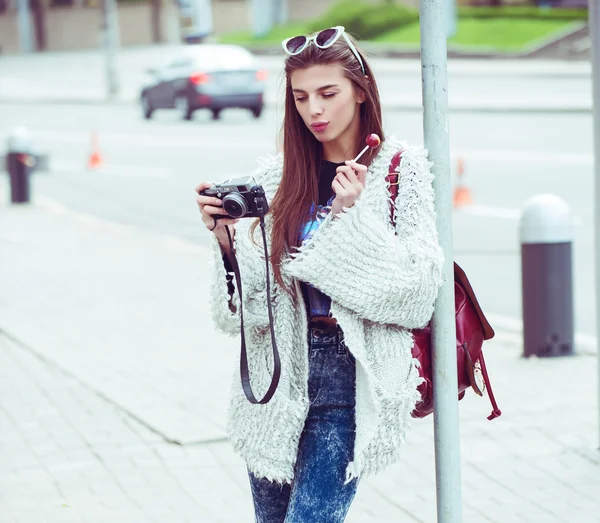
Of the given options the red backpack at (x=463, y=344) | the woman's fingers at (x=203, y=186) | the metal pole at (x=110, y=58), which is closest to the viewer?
the woman's fingers at (x=203, y=186)

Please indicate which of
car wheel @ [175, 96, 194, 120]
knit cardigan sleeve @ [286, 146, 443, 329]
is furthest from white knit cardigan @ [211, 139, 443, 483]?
car wheel @ [175, 96, 194, 120]

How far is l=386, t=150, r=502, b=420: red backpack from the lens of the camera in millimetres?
3215

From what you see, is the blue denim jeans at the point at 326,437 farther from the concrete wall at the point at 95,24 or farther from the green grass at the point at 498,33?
the concrete wall at the point at 95,24

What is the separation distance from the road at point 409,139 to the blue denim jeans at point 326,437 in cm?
315

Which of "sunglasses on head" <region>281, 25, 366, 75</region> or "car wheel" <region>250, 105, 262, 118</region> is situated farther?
"car wheel" <region>250, 105, 262, 118</region>

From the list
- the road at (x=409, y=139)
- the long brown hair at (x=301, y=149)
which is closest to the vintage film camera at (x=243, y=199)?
the long brown hair at (x=301, y=149)

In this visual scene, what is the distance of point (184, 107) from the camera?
29.2m

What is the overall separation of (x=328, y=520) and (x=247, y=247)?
2.27 feet

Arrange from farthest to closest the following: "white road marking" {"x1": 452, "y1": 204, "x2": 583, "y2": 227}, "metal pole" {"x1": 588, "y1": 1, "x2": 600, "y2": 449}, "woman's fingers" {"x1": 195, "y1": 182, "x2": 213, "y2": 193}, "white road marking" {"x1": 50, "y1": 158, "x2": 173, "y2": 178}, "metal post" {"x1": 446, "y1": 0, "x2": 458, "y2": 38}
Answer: "metal post" {"x1": 446, "y1": 0, "x2": 458, "y2": 38} < "white road marking" {"x1": 50, "y1": 158, "x2": 173, "y2": 178} < "white road marking" {"x1": 452, "y1": 204, "x2": 583, "y2": 227} < "metal pole" {"x1": 588, "y1": 1, "x2": 600, "y2": 449} < "woman's fingers" {"x1": 195, "y1": 182, "x2": 213, "y2": 193}

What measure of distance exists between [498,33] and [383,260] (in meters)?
41.2

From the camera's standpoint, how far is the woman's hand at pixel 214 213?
309cm

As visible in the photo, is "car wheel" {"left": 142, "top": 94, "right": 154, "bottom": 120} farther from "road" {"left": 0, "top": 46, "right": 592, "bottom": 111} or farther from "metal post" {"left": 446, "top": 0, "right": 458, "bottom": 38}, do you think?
"metal post" {"left": 446, "top": 0, "right": 458, "bottom": 38}

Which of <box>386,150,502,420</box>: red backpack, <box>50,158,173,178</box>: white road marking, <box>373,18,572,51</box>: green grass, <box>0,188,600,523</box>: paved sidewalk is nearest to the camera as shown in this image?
<box>386,150,502,420</box>: red backpack

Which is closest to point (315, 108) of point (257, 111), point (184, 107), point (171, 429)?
point (171, 429)
